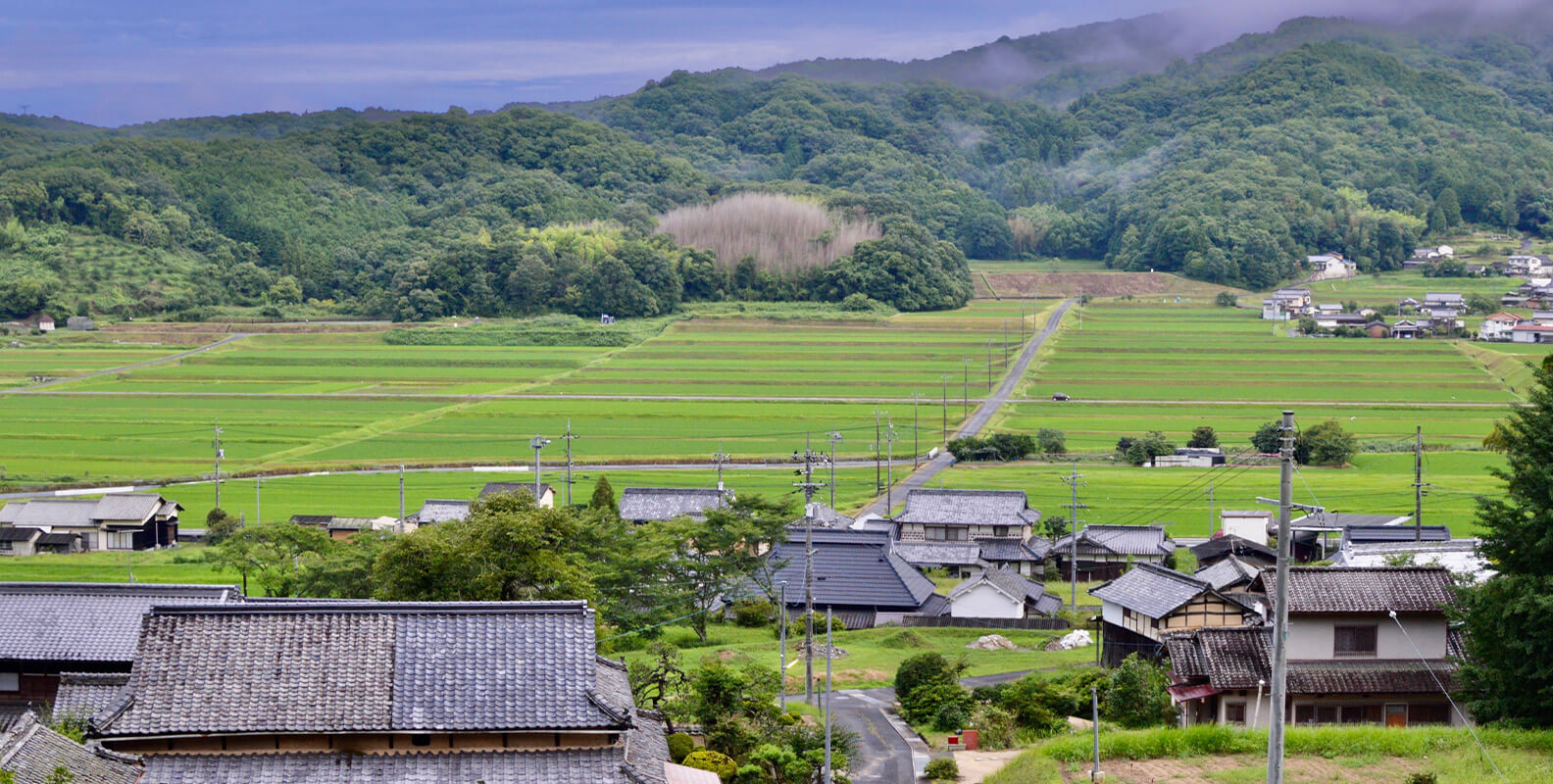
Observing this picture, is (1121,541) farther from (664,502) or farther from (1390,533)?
(664,502)

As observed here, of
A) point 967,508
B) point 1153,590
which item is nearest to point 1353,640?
point 1153,590

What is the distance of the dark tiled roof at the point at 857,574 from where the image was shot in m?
33.5

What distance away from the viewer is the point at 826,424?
61625mm

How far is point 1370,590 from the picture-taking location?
803 inches

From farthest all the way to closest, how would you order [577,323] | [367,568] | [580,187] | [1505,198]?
[580,187], [1505,198], [577,323], [367,568]

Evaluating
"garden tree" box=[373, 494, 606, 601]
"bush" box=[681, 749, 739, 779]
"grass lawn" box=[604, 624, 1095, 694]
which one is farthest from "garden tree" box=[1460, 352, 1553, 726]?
"garden tree" box=[373, 494, 606, 601]

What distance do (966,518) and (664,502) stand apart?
9508 millimetres

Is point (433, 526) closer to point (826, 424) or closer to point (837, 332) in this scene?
point (826, 424)

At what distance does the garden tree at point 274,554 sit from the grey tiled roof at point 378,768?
16.0 metres

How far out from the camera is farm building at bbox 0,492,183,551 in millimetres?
42062

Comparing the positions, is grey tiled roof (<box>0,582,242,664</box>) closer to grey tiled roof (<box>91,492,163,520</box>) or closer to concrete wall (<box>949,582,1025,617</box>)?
concrete wall (<box>949,582,1025,617</box>)

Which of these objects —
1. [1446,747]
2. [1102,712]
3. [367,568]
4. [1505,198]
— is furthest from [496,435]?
[1505,198]

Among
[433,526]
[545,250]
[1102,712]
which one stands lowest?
[1102,712]

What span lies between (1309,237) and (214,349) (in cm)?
9956
